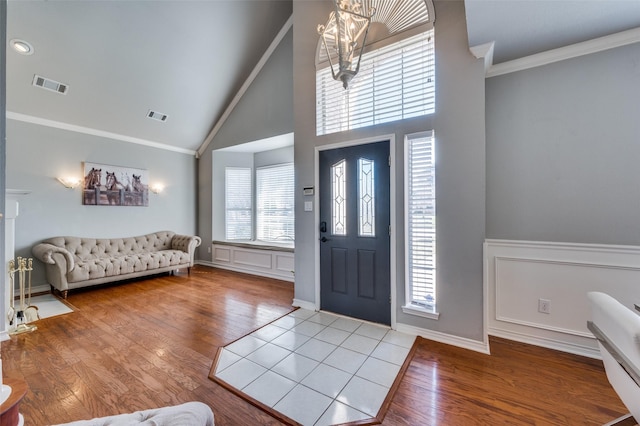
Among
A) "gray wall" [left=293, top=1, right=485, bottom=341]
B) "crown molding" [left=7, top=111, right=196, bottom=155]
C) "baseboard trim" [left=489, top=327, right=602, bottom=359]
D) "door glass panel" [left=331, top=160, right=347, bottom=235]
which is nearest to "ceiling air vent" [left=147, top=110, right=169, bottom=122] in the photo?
"crown molding" [left=7, top=111, right=196, bottom=155]

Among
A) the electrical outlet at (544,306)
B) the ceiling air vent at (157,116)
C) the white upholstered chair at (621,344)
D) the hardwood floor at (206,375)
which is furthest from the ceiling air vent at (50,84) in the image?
the electrical outlet at (544,306)

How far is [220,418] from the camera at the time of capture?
1503 millimetres

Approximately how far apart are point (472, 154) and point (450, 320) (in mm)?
1547

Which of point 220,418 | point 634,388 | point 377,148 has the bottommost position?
point 220,418

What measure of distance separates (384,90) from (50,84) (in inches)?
187

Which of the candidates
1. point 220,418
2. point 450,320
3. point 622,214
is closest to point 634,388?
point 450,320

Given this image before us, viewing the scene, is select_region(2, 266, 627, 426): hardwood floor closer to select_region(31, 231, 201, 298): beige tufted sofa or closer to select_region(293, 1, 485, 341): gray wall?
select_region(293, 1, 485, 341): gray wall

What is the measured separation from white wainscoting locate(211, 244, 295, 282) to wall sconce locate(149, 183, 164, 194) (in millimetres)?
1612

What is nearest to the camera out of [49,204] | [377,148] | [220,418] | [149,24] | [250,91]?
[220,418]

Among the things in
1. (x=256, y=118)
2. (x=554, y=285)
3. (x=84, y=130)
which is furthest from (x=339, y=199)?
(x=84, y=130)

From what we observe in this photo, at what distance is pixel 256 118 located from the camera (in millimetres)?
4895

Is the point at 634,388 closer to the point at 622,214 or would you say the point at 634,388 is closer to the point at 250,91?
the point at 622,214

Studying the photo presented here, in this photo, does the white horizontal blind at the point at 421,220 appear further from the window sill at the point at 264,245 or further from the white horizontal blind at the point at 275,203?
the white horizontal blind at the point at 275,203

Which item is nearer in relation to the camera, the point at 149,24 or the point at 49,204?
the point at 149,24
